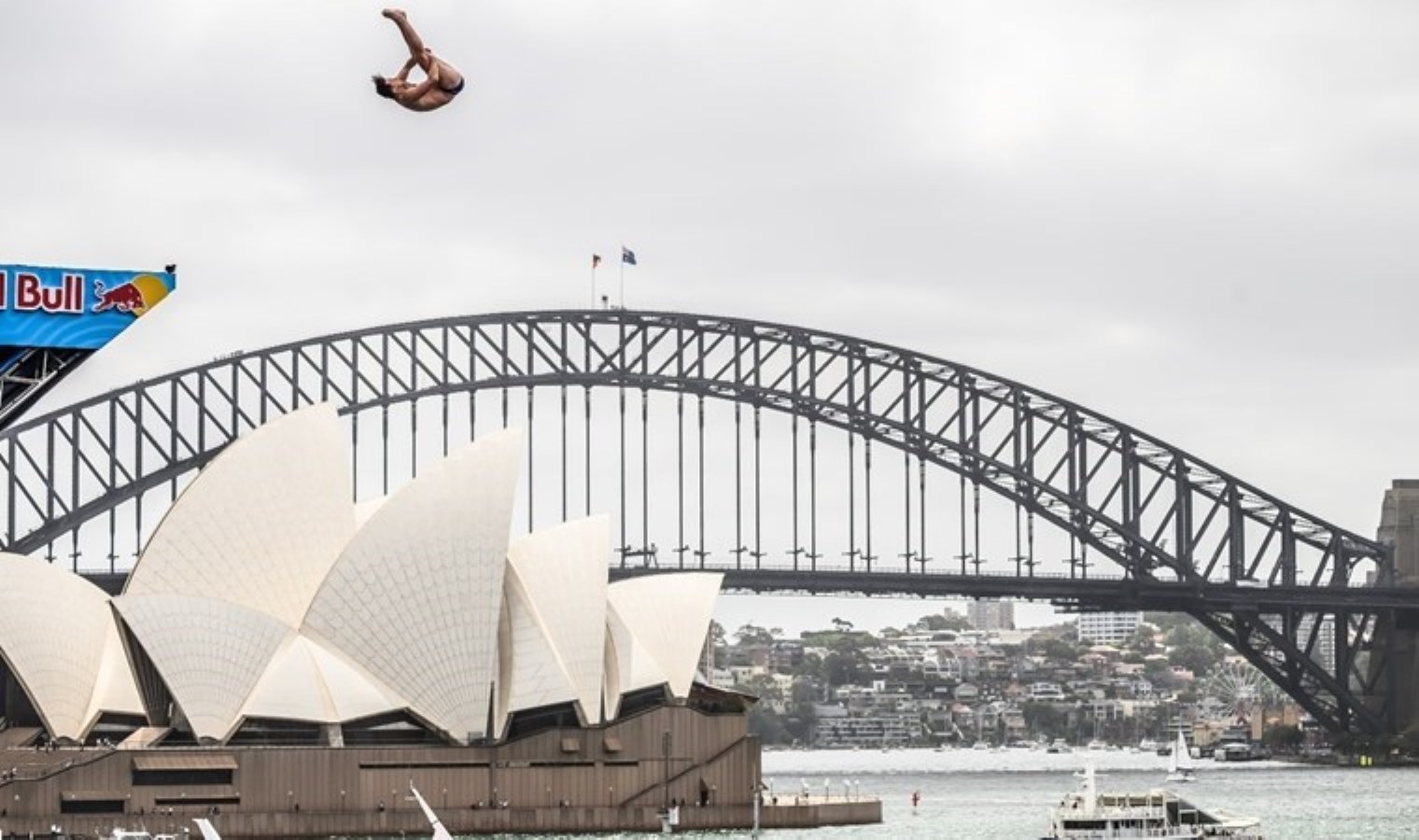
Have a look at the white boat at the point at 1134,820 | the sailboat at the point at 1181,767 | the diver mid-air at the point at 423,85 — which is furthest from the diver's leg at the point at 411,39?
the sailboat at the point at 1181,767

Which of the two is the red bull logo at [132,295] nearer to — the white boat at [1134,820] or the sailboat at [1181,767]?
the white boat at [1134,820]

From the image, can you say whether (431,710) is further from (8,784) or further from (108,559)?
(108,559)

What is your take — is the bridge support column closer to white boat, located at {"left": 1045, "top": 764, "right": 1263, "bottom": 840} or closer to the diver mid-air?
white boat, located at {"left": 1045, "top": 764, "right": 1263, "bottom": 840}

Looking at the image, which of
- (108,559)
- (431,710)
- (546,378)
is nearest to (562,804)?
(431,710)

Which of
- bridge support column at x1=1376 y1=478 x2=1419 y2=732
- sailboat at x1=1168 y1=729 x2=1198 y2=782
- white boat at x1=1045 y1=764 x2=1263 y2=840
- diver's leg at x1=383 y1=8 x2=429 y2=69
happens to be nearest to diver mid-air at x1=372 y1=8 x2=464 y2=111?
diver's leg at x1=383 y1=8 x2=429 y2=69

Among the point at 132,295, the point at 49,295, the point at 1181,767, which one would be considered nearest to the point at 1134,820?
the point at 132,295

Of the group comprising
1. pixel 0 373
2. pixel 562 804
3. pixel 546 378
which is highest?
pixel 546 378
